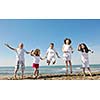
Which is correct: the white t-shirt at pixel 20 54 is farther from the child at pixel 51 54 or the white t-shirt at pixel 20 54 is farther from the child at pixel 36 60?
the child at pixel 51 54

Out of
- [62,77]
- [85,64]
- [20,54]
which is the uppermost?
[20,54]

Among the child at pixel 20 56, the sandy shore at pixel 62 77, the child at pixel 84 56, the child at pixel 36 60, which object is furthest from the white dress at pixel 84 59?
the child at pixel 20 56

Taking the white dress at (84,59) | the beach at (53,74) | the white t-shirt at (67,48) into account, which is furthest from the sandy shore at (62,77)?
the white t-shirt at (67,48)

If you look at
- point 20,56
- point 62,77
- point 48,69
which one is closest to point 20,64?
point 20,56

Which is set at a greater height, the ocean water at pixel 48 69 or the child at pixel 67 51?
the child at pixel 67 51

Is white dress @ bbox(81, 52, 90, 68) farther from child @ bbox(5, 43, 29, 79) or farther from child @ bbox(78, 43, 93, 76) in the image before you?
child @ bbox(5, 43, 29, 79)

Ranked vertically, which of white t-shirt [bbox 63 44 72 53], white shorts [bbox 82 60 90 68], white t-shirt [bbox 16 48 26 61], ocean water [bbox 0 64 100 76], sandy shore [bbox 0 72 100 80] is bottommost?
sandy shore [bbox 0 72 100 80]

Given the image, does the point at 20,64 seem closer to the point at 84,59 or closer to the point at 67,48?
the point at 67,48

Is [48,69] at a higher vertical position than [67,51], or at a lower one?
lower

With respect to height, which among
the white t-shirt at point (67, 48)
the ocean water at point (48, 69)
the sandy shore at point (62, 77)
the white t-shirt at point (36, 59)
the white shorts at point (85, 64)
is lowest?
the sandy shore at point (62, 77)

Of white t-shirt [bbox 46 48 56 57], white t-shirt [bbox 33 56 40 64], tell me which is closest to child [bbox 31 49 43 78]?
white t-shirt [bbox 33 56 40 64]

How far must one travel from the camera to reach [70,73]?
295 cm
